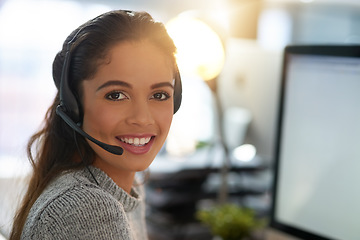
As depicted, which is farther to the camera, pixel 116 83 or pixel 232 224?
pixel 232 224

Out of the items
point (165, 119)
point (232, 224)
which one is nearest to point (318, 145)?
point (232, 224)

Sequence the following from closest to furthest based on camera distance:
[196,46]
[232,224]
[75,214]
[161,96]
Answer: [75,214] → [161,96] → [232,224] → [196,46]

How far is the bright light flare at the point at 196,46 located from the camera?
4.67 ft

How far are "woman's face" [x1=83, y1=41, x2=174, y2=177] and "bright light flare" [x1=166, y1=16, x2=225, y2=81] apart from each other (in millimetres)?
704

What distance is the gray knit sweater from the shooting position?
0.61 m

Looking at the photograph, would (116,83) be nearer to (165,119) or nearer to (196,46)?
(165,119)

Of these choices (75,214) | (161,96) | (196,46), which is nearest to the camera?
(75,214)

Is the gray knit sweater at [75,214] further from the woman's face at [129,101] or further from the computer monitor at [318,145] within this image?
the computer monitor at [318,145]

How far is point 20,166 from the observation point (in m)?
0.82

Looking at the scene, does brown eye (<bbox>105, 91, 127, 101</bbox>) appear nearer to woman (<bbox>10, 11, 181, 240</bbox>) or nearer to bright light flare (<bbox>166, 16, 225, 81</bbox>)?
woman (<bbox>10, 11, 181, 240</bbox>)

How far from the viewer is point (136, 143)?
0.70m

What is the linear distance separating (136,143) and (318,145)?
49cm

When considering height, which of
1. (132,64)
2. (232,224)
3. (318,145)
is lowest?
(232,224)

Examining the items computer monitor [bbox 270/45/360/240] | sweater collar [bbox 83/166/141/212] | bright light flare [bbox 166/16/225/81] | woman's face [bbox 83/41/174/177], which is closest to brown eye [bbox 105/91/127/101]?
woman's face [bbox 83/41/174/177]
